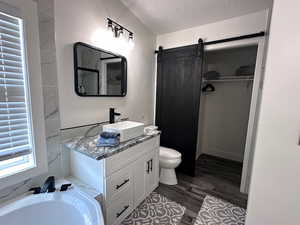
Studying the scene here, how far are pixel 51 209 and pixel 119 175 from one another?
22.0 inches

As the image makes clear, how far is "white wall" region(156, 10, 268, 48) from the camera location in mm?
1805

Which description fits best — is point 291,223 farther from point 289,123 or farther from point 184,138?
point 184,138

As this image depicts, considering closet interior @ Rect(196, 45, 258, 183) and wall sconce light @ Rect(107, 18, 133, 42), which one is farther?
closet interior @ Rect(196, 45, 258, 183)

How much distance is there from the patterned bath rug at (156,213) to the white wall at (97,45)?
3.76 feet

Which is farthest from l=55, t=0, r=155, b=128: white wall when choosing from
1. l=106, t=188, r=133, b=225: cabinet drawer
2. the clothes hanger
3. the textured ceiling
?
the clothes hanger

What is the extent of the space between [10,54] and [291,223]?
229 centimetres

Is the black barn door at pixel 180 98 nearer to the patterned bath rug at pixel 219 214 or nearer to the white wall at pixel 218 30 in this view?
the white wall at pixel 218 30

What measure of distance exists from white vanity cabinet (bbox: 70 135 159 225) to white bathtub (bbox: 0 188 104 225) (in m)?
0.18

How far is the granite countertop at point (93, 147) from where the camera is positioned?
3.94ft

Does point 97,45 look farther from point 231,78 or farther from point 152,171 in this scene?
point 231,78

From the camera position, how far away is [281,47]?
2.95 ft

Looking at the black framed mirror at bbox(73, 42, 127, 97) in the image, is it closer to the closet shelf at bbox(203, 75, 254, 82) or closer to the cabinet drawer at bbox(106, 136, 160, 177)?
the cabinet drawer at bbox(106, 136, 160, 177)

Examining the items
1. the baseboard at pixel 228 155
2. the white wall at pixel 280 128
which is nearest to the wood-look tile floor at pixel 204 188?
the baseboard at pixel 228 155

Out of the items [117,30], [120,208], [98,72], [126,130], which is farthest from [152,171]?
[117,30]
